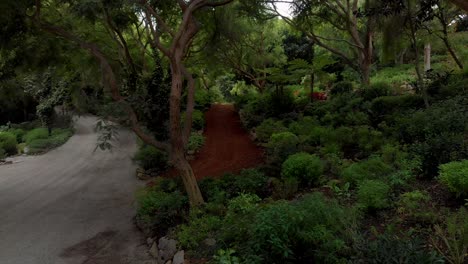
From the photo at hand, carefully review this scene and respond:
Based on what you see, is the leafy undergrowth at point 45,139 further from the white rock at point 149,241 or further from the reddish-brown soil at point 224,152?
the white rock at point 149,241

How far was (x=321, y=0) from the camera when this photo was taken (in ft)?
41.9

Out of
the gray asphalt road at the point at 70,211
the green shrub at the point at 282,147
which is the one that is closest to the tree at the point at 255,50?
the green shrub at the point at 282,147

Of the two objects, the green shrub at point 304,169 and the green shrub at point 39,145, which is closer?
the green shrub at point 304,169

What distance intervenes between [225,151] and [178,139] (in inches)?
237

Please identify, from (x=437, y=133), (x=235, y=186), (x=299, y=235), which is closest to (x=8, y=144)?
(x=235, y=186)

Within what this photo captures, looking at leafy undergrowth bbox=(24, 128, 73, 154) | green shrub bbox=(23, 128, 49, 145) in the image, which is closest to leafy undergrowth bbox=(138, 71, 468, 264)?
leafy undergrowth bbox=(24, 128, 73, 154)

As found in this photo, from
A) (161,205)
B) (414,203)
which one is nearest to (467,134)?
(414,203)

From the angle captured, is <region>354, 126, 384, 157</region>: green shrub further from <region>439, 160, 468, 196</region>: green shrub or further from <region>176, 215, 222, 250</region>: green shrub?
<region>176, 215, 222, 250</region>: green shrub

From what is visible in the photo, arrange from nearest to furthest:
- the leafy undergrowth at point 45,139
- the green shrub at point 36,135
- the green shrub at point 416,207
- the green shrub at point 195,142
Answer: the green shrub at point 416,207, the green shrub at point 195,142, the leafy undergrowth at point 45,139, the green shrub at point 36,135

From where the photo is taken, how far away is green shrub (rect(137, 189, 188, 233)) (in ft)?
26.2

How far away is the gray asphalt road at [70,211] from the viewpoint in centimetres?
762

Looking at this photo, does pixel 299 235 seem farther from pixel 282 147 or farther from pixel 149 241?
pixel 282 147

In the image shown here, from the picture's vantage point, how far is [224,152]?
14141mm

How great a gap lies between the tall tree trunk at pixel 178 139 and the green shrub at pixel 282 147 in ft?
8.11
